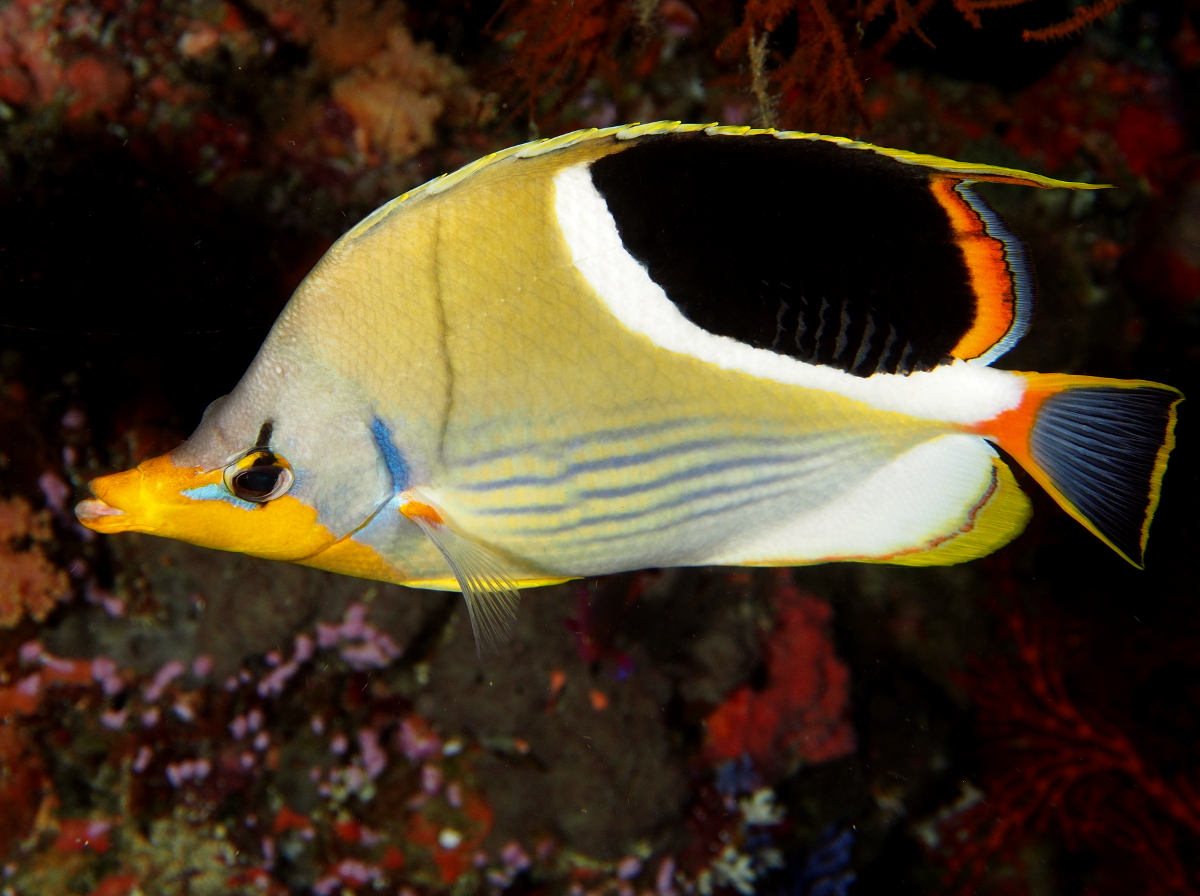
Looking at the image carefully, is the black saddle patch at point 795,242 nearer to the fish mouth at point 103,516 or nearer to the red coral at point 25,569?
the fish mouth at point 103,516

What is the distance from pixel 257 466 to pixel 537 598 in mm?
1701

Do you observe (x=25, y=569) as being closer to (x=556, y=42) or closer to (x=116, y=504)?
(x=116, y=504)

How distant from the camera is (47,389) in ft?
7.61

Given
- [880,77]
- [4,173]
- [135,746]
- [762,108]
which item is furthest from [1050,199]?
[135,746]

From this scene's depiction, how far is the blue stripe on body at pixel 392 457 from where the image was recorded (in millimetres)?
1222

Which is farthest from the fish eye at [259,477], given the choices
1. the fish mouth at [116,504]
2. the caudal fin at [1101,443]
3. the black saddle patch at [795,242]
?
the caudal fin at [1101,443]

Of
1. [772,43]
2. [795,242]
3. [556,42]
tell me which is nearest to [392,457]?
[795,242]

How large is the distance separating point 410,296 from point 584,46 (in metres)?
1.79

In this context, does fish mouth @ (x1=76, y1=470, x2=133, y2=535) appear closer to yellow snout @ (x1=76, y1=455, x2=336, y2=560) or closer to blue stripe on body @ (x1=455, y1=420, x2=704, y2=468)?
yellow snout @ (x1=76, y1=455, x2=336, y2=560)

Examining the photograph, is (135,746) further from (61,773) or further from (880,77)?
(880,77)

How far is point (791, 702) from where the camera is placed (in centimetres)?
318

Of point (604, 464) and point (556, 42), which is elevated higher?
point (556, 42)

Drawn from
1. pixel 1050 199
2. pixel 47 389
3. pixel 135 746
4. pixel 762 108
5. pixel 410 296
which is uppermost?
pixel 410 296

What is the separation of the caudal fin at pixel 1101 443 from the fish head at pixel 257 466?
3.89 ft
